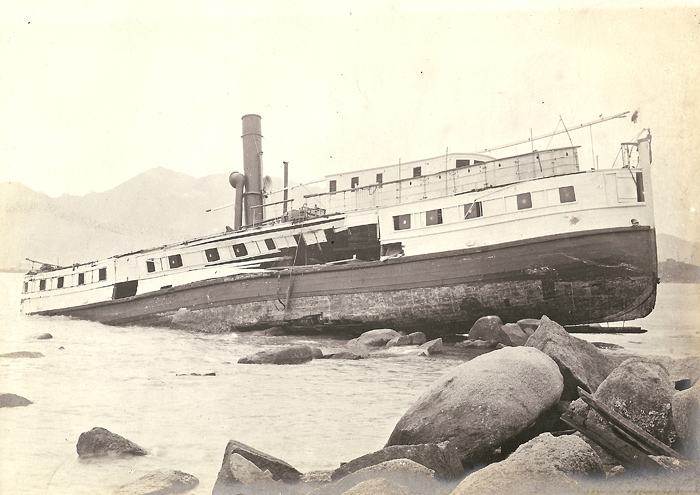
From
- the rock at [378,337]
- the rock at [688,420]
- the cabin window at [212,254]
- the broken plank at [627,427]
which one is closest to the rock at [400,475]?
the broken plank at [627,427]

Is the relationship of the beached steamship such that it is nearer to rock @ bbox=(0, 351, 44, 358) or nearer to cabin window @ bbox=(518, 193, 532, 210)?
cabin window @ bbox=(518, 193, 532, 210)

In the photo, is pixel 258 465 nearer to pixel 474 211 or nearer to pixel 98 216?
pixel 98 216

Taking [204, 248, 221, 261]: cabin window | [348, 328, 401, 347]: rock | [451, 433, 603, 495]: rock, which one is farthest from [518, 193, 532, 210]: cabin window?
[204, 248, 221, 261]: cabin window

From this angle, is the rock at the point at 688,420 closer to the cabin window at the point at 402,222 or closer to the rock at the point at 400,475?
the rock at the point at 400,475

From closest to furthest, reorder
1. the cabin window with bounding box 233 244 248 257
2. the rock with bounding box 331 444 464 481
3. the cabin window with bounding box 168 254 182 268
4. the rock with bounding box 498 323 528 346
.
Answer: the rock with bounding box 331 444 464 481
the rock with bounding box 498 323 528 346
the cabin window with bounding box 233 244 248 257
the cabin window with bounding box 168 254 182 268

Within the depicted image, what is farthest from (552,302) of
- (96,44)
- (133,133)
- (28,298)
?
(28,298)

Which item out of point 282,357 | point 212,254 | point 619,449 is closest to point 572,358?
point 619,449
